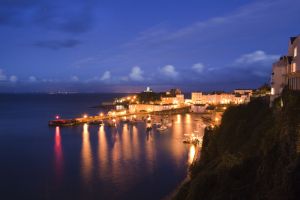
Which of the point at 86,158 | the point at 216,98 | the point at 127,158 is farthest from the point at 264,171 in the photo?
the point at 216,98

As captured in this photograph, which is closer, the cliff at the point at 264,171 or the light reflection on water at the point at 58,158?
the cliff at the point at 264,171

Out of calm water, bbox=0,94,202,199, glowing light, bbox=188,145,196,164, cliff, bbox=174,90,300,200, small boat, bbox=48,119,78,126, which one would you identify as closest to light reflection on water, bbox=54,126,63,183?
calm water, bbox=0,94,202,199

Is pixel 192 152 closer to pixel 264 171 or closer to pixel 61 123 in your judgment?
pixel 264 171

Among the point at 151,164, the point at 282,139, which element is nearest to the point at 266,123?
the point at 282,139

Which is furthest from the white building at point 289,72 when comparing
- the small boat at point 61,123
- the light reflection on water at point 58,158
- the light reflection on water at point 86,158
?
the small boat at point 61,123

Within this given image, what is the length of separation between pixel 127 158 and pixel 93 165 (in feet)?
9.13

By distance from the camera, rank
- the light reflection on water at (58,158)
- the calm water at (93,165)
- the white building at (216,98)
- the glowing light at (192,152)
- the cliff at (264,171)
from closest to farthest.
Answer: the cliff at (264,171) < the calm water at (93,165) < the light reflection on water at (58,158) < the glowing light at (192,152) < the white building at (216,98)

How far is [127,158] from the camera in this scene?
23484mm

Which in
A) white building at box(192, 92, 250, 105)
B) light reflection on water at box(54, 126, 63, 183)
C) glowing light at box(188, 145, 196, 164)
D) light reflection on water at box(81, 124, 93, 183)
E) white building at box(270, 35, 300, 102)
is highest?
white building at box(270, 35, 300, 102)

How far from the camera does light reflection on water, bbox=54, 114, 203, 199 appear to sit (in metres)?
17.8

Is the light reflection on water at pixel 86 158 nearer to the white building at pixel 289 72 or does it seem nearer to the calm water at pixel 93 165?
the calm water at pixel 93 165

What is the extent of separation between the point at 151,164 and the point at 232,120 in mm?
8362

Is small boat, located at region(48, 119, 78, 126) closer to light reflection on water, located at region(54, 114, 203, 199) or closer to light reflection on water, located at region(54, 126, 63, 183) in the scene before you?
light reflection on water, located at region(54, 114, 203, 199)

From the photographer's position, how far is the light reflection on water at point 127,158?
58.4ft
